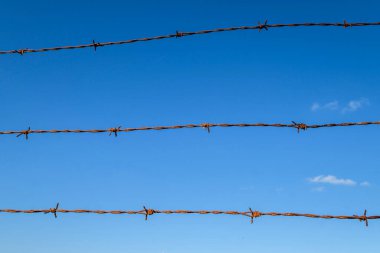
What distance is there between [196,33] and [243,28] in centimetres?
40

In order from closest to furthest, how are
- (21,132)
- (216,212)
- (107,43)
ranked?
(216,212) → (21,132) → (107,43)

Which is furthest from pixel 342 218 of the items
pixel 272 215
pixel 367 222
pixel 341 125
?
pixel 341 125

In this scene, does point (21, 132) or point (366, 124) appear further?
point (21, 132)

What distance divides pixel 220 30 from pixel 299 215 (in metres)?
1.61

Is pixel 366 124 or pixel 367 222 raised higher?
pixel 366 124

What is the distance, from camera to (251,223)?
274cm

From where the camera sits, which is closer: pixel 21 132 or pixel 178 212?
pixel 178 212

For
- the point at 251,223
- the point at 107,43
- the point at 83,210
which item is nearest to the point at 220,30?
the point at 107,43

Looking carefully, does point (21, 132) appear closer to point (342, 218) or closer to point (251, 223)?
point (251, 223)

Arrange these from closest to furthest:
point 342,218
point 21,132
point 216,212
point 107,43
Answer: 1. point 342,218
2. point 216,212
3. point 21,132
4. point 107,43

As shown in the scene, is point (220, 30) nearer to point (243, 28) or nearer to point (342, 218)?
point (243, 28)

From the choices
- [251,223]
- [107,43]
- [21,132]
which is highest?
[107,43]

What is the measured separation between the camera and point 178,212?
2.67m

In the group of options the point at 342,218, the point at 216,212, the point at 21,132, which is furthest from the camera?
the point at 21,132
